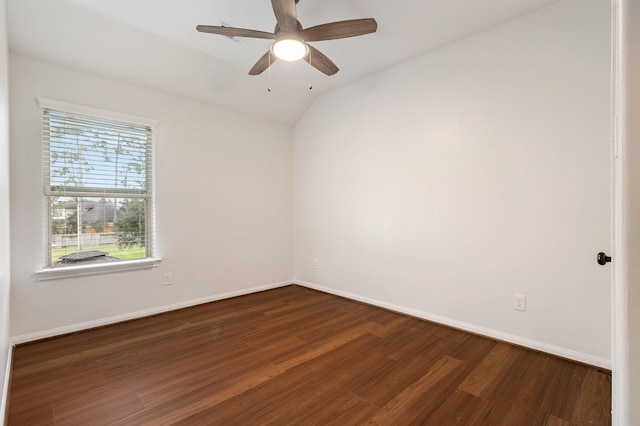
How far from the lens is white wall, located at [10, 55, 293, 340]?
256 centimetres

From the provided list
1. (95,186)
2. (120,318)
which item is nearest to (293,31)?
(95,186)

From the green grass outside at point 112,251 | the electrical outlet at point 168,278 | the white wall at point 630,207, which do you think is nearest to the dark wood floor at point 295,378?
the electrical outlet at point 168,278

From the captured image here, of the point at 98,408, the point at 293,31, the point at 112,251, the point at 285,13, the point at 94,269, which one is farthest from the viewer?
the point at 112,251

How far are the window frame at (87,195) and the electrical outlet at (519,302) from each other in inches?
139

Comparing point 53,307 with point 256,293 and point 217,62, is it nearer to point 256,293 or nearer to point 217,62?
point 256,293

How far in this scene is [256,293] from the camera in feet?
13.5

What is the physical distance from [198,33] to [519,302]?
370cm

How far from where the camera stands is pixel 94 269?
9.46 ft

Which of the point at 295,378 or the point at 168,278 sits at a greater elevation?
the point at 168,278

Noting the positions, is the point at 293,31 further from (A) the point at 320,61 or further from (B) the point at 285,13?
(A) the point at 320,61

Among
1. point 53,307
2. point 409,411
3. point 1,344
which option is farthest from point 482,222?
point 53,307

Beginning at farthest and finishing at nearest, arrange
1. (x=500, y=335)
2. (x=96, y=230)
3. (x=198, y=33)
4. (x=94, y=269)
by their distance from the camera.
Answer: (x=96, y=230)
(x=94, y=269)
(x=198, y=33)
(x=500, y=335)

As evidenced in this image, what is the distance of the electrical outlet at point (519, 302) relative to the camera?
2.50 meters

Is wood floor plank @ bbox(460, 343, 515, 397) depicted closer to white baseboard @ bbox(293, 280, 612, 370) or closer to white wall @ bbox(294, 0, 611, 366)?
white baseboard @ bbox(293, 280, 612, 370)
